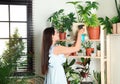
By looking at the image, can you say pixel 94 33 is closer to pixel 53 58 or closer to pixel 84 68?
pixel 84 68

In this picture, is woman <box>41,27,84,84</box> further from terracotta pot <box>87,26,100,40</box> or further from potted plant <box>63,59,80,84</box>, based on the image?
potted plant <box>63,59,80,84</box>

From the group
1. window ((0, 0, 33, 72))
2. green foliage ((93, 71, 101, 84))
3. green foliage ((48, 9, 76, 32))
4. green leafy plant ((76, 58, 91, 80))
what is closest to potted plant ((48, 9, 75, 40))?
green foliage ((48, 9, 76, 32))

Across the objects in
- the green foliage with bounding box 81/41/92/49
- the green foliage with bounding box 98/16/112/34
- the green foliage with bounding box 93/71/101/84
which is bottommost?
the green foliage with bounding box 93/71/101/84

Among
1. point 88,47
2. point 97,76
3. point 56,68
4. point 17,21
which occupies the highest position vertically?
point 17,21

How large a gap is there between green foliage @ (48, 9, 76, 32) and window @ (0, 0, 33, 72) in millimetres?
425

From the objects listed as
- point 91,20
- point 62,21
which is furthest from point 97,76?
point 62,21

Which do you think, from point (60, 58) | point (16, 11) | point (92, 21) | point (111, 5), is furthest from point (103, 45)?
point (16, 11)

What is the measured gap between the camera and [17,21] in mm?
4152

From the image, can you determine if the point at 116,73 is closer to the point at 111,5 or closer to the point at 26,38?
the point at 111,5

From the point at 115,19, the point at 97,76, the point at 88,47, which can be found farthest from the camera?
the point at 97,76

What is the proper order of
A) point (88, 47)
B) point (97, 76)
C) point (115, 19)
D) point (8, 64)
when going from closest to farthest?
1. point (8, 64)
2. point (115, 19)
3. point (88, 47)
4. point (97, 76)

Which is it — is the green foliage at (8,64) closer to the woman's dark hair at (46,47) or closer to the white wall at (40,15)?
the woman's dark hair at (46,47)

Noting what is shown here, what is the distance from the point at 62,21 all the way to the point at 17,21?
787 millimetres

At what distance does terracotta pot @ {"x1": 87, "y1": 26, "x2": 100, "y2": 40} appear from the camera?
12.4 ft
